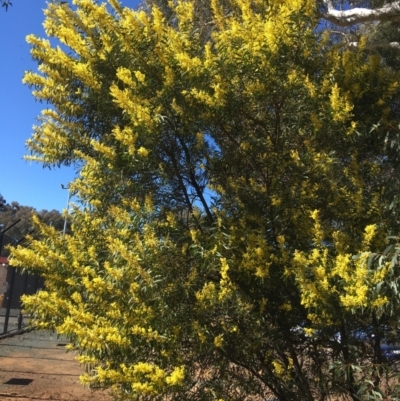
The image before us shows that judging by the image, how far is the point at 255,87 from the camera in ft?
11.3

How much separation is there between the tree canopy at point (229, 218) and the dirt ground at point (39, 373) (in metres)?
2.91

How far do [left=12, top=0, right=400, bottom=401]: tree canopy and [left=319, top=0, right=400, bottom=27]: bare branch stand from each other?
393 cm

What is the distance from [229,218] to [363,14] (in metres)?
5.53

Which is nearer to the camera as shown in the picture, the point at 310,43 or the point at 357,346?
the point at 357,346

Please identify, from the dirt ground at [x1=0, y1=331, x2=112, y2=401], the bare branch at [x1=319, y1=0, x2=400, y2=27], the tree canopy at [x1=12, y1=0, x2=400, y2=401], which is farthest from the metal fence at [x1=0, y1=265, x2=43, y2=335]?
the tree canopy at [x1=12, y1=0, x2=400, y2=401]

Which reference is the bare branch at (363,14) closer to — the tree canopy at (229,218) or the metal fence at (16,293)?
the tree canopy at (229,218)

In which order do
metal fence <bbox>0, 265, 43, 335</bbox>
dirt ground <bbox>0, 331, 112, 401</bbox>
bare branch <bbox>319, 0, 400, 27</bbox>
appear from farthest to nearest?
metal fence <bbox>0, 265, 43, 335</bbox>, dirt ground <bbox>0, 331, 112, 401</bbox>, bare branch <bbox>319, 0, 400, 27</bbox>

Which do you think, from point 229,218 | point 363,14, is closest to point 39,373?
point 229,218

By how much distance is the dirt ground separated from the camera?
7.80 metres

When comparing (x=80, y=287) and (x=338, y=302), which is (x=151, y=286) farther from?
(x=338, y=302)

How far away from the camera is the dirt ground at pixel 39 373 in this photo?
7797 mm

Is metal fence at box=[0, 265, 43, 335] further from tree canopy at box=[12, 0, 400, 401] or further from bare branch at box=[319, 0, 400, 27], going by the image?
tree canopy at box=[12, 0, 400, 401]

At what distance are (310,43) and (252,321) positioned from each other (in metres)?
1.86

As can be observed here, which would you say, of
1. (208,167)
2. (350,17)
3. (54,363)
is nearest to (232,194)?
(208,167)
